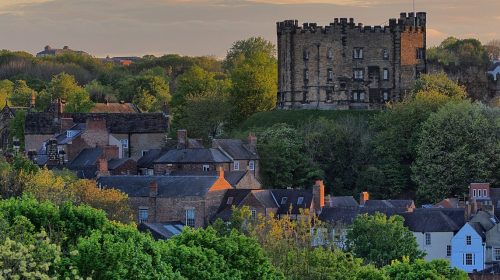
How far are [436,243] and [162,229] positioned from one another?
1400 centimetres

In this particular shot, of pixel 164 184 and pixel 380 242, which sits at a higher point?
pixel 164 184

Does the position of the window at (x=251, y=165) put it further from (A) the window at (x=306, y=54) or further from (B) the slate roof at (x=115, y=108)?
(B) the slate roof at (x=115, y=108)

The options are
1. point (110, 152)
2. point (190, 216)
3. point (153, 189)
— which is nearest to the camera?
point (190, 216)

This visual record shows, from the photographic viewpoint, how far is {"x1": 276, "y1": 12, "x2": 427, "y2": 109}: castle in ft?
362

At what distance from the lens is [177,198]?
83438mm

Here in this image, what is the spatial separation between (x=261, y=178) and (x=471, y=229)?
2020cm

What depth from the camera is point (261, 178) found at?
97.6 metres

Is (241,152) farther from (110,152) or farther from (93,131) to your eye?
(93,131)

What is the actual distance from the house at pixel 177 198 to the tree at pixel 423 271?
25.9 m

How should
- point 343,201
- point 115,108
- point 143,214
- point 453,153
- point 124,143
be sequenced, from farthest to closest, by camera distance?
point 115,108, point 124,143, point 453,153, point 343,201, point 143,214

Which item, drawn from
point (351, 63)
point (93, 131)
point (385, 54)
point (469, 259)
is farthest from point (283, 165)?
point (469, 259)

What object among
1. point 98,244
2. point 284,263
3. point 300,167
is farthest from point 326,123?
point 98,244

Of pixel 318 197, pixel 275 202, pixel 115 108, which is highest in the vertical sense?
pixel 115 108

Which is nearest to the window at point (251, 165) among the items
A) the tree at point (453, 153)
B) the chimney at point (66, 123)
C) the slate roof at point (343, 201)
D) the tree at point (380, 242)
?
the slate roof at point (343, 201)
